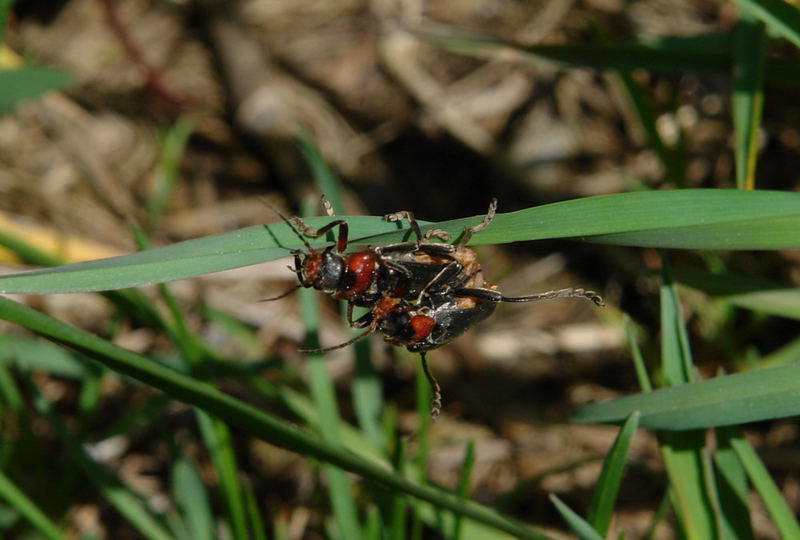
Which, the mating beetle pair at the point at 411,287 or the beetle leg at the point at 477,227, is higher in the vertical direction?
the mating beetle pair at the point at 411,287

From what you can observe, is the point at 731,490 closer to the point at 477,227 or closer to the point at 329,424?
the point at 477,227

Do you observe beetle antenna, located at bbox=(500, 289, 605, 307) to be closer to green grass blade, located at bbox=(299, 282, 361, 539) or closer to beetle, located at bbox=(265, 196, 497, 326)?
beetle, located at bbox=(265, 196, 497, 326)

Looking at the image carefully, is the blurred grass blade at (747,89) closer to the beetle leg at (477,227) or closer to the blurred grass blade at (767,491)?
the blurred grass blade at (767,491)

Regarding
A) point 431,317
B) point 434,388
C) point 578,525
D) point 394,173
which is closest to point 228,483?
point 434,388

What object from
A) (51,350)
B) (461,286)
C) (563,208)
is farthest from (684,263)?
(51,350)

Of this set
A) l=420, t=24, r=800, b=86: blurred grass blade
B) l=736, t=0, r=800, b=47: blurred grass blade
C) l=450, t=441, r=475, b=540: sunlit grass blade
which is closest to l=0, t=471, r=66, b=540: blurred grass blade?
l=450, t=441, r=475, b=540: sunlit grass blade

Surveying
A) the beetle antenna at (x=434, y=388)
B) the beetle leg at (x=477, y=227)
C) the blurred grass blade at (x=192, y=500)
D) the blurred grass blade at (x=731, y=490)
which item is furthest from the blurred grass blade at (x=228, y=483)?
the blurred grass blade at (x=731, y=490)

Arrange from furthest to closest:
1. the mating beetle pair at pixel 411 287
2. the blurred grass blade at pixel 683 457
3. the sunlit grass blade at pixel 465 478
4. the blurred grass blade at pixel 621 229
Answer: the mating beetle pair at pixel 411 287, the sunlit grass blade at pixel 465 478, the blurred grass blade at pixel 683 457, the blurred grass blade at pixel 621 229
